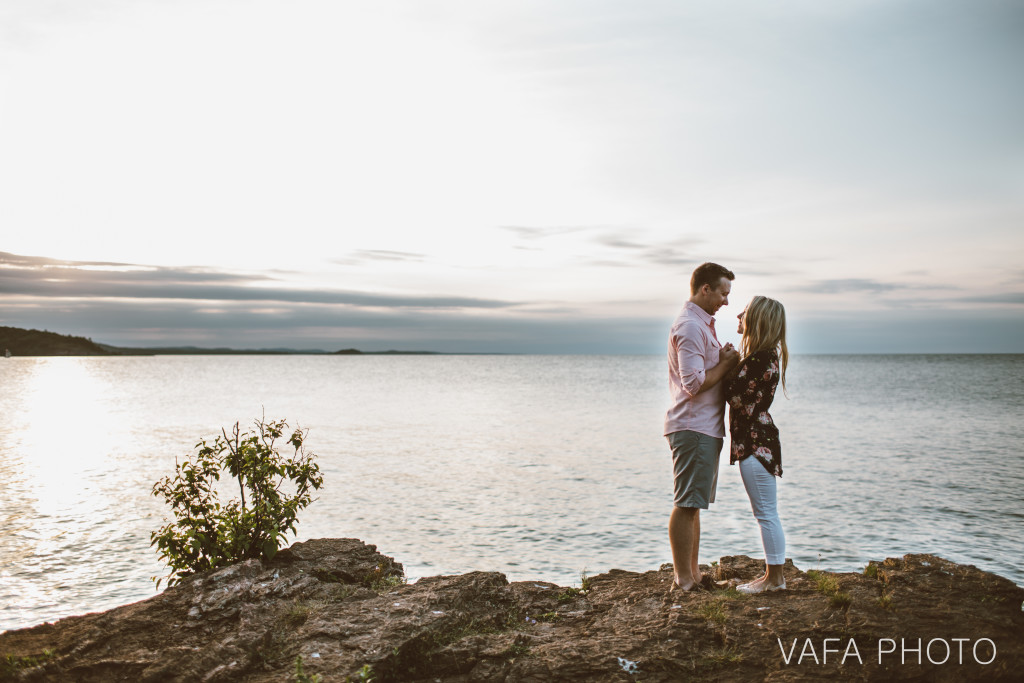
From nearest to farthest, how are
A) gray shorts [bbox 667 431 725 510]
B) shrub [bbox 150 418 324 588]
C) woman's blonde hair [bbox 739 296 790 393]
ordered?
woman's blonde hair [bbox 739 296 790 393]
gray shorts [bbox 667 431 725 510]
shrub [bbox 150 418 324 588]

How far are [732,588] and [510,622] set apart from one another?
1.94 meters

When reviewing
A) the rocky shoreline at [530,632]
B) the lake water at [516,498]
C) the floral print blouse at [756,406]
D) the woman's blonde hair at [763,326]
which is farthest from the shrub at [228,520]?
the woman's blonde hair at [763,326]

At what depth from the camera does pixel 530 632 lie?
4816 millimetres

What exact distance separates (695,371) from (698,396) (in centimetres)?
29

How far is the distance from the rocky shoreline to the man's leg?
0.19 metres

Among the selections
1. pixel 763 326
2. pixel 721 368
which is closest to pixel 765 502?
pixel 721 368

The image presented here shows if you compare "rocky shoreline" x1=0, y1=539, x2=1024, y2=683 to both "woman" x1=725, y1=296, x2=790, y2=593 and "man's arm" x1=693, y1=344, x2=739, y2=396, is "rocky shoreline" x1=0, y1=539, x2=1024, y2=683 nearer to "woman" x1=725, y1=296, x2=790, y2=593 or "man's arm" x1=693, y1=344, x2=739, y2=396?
"woman" x1=725, y1=296, x2=790, y2=593

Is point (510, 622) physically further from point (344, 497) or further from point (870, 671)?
point (344, 497)

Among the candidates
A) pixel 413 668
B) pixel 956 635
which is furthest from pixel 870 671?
pixel 413 668

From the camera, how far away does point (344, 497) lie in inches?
522

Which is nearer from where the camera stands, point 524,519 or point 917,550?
point 917,550

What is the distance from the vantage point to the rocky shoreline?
4188 mm

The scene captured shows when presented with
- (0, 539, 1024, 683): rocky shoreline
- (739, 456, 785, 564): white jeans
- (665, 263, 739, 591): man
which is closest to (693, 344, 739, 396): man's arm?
(665, 263, 739, 591): man

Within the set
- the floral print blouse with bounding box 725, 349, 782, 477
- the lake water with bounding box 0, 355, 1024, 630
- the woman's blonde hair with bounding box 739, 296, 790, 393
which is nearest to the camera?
the woman's blonde hair with bounding box 739, 296, 790, 393
